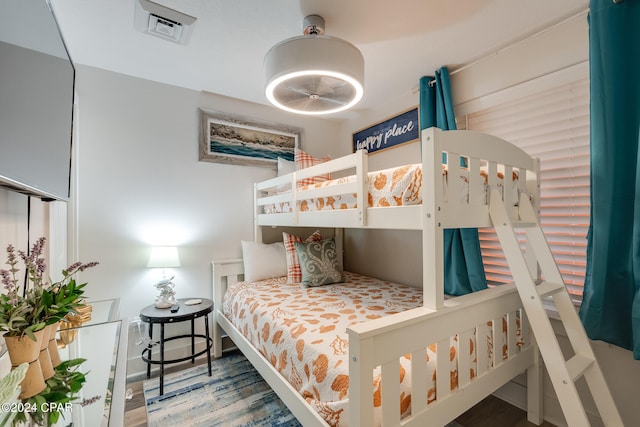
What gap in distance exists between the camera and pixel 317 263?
254cm

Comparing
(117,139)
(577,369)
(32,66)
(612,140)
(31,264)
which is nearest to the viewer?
(31,264)

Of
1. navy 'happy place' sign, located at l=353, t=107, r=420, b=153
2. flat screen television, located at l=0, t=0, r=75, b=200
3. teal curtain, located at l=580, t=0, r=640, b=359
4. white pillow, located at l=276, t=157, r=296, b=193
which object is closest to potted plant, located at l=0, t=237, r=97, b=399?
flat screen television, located at l=0, t=0, r=75, b=200

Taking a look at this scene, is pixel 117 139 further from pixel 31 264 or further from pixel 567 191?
pixel 567 191

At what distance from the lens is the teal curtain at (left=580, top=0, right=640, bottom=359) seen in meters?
1.34

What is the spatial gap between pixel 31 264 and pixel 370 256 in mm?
2621

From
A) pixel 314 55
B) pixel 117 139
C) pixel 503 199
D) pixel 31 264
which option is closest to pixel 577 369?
pixel 503 199

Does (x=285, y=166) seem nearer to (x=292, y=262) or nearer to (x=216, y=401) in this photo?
(x=292, y=262)

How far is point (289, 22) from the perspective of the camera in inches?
66.2

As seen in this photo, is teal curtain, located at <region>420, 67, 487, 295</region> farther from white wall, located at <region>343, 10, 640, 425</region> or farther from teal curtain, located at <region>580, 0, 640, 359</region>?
teal curtain, located at <region>580, 0, 640, 359</region>

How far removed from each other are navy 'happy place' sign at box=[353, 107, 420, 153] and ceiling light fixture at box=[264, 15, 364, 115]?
1.04 meters

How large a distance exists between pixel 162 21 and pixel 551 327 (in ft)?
7.99

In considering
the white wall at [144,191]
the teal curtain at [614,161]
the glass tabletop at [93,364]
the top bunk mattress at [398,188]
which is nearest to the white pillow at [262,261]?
the white wall at [144,191]

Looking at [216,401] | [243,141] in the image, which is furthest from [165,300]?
[243,141]

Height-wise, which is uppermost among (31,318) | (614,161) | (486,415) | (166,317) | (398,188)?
(614,161)
